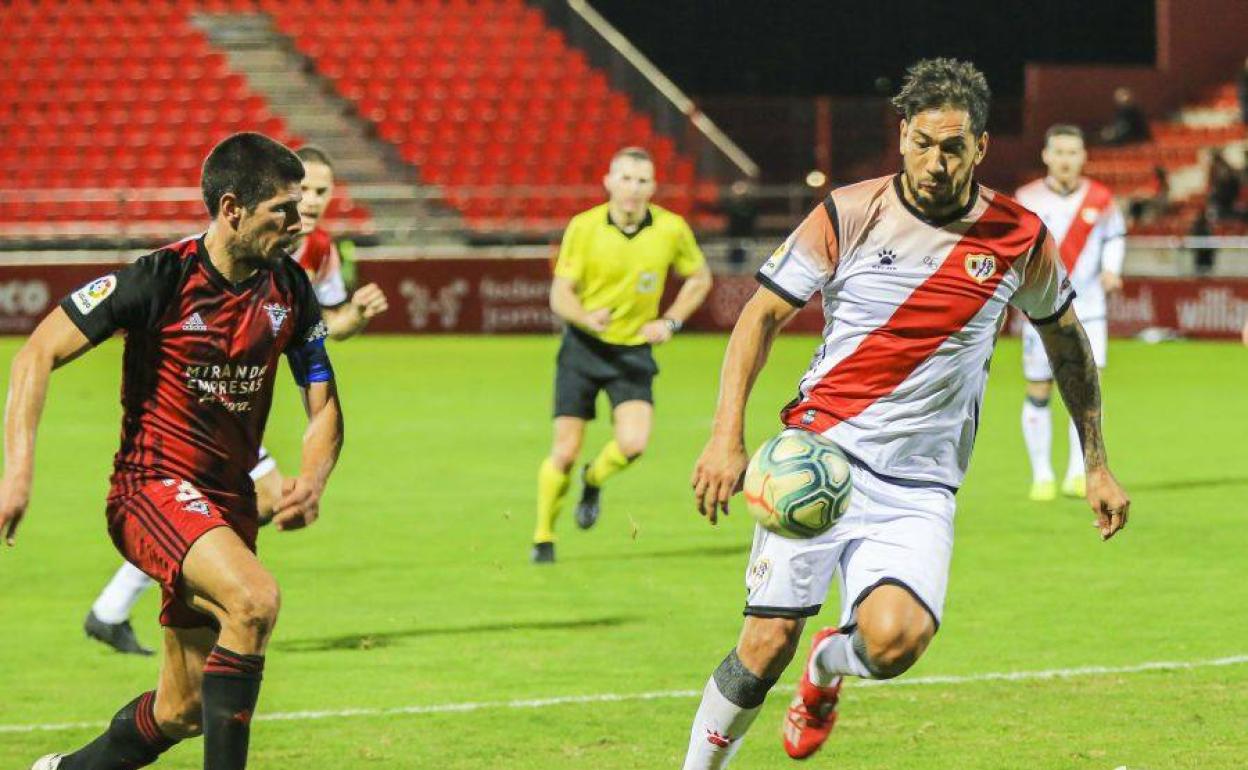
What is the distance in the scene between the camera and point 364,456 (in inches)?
641

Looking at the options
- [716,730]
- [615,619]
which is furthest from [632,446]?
[716,730]

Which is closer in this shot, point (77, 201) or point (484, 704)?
point (484, 704)

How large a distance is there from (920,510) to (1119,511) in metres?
0.63

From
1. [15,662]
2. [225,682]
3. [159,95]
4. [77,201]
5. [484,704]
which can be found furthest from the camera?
[159,95]

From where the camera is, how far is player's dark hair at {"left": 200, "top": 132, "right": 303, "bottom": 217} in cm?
576

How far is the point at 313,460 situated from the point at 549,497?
5280 mm

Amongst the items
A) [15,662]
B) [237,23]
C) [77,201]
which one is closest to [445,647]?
[15,662]

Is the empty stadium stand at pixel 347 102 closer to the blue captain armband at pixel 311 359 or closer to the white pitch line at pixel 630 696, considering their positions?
the white pitch line at pixel 630 696

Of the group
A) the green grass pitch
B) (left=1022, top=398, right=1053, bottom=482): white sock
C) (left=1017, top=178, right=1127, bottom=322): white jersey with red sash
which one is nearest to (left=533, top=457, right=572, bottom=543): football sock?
the green grass pitch

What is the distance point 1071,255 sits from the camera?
14.0m

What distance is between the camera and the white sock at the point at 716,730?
593 cm

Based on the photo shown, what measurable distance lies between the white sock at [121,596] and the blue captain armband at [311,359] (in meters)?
2.70

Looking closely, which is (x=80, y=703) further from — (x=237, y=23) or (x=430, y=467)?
(x=237, y=23)

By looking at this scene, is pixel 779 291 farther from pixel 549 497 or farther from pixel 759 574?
pixel 549 497
